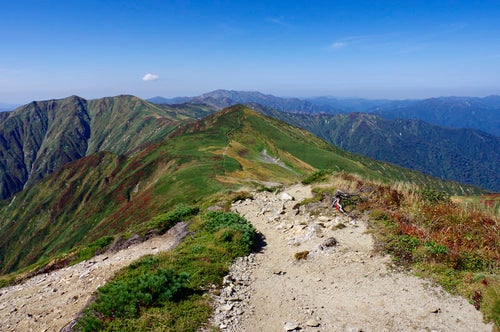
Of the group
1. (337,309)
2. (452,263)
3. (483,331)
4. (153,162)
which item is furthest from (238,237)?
(153,162)

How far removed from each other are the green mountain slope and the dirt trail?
25501 mm

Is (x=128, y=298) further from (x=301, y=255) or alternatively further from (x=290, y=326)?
(x=301, y=255)

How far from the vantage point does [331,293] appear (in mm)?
10766

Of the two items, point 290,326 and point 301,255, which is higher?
point 290,326

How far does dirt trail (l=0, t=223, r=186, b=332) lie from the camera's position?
11.3m

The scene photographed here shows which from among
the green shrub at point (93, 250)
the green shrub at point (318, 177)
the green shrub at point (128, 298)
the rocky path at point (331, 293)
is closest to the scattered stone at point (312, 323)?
the rocky path at point (331, 293)

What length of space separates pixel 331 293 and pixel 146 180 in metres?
91.4

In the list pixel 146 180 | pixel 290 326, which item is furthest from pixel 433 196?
pixel 146 180

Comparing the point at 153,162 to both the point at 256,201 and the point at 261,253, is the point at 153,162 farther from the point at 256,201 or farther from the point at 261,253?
the point at 261,253

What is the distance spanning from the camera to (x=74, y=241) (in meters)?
82.8

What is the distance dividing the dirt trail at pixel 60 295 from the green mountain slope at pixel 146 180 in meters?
25.5

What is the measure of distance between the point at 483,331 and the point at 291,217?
38.8ft

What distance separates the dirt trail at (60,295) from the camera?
11.3 m

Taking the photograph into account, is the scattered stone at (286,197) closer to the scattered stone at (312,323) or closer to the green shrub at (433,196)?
the green shrub at (433,196)
